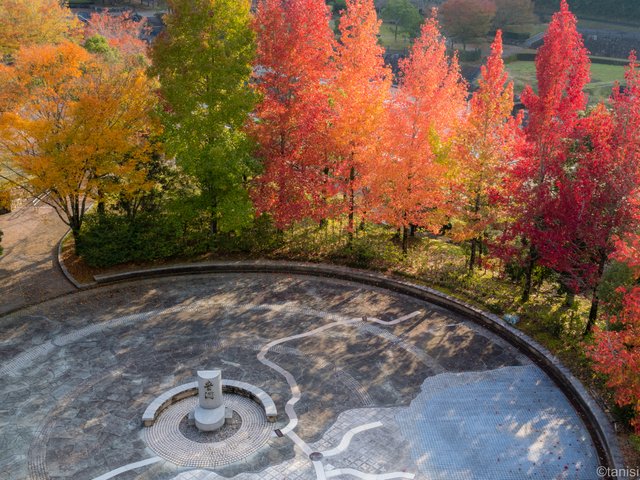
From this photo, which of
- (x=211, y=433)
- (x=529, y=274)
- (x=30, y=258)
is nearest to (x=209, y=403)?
(x=211, y=433)

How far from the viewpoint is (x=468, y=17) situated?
7850cm

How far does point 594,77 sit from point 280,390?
72.6 metres

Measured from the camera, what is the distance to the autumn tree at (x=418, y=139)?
2644cm

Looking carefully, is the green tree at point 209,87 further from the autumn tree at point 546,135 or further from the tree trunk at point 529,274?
the tree trunk at point 529,274

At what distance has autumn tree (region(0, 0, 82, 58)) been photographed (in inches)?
1956

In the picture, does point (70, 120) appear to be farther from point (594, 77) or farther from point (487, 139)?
point (594, 77)

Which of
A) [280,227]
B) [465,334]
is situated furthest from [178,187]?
[465,334]

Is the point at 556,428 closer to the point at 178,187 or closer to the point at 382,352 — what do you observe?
the point at 382,352

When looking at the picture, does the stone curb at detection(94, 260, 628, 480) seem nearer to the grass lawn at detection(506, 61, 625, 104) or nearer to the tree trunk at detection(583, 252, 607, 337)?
the tree trunk at detection(583, 252, 607, 337)

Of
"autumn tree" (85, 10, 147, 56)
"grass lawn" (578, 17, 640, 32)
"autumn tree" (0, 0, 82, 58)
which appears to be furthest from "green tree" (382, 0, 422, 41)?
"autumn tree" (0, 0, 82, 58)

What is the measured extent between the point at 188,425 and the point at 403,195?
47.5 feet

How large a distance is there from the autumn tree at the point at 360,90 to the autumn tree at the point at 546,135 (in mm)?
6433

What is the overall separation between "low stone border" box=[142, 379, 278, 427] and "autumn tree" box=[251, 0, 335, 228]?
32.8 feet

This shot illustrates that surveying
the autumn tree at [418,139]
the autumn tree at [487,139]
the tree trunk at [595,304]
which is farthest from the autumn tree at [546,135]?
the autumn tree at [418,139]
